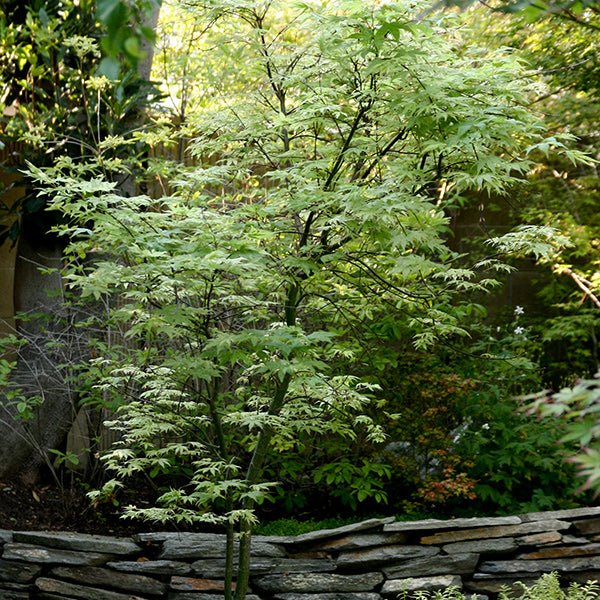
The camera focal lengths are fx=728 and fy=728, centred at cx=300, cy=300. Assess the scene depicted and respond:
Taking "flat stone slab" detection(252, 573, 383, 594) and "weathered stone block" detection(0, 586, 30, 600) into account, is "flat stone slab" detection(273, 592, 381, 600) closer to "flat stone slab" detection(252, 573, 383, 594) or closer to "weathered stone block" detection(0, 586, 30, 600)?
"flat stone slab" detection(252, 573, 383, 594)

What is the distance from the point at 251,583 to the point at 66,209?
2346mm

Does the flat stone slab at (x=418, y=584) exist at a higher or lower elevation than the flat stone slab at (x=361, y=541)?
lower

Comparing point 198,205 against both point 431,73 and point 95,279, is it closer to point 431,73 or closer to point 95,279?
point 95,279

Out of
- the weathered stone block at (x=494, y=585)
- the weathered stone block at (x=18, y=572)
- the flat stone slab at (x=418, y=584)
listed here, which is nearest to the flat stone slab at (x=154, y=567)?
the weathered stone block at (x=18, y=572)

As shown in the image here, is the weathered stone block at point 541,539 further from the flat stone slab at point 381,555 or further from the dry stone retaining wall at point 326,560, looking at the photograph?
the flat stone slab at point 381,555

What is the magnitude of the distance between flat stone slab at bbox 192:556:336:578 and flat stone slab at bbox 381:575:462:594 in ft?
1.31

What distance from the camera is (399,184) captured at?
2986mm

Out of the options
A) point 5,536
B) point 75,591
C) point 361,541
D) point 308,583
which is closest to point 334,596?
point 308,583

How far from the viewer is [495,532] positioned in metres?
4.28

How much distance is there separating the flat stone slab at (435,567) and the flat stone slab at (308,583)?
215 millimetres

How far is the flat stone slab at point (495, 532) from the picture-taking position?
424 cm

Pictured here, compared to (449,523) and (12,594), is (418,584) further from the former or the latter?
(12,594)

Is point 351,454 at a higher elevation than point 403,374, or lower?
lower

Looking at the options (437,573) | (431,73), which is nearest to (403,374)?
(437,573)
